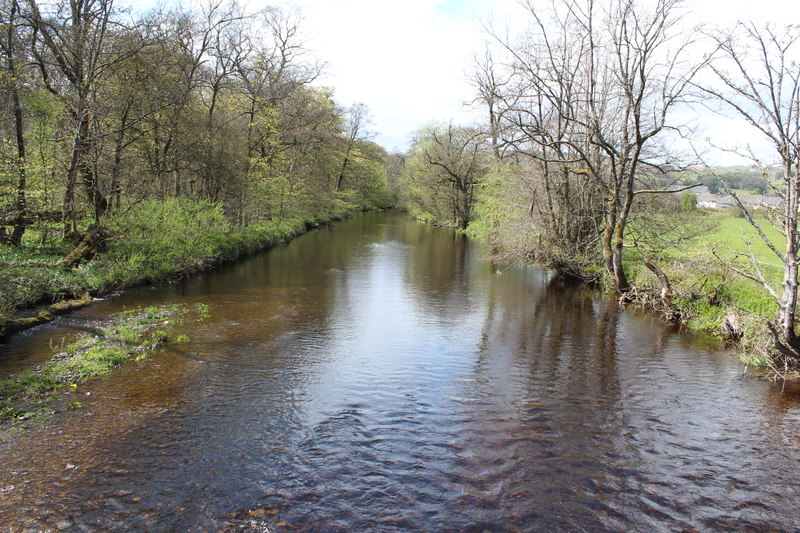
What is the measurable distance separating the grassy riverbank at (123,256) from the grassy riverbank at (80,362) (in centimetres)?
171

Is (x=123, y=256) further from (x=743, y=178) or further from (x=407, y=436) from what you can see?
(x=743, y=178)

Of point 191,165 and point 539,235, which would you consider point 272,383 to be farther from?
point 191,165

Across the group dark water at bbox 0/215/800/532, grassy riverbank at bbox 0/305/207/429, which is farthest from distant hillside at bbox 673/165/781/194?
grassy riverbank at bbox 0/305/207/429

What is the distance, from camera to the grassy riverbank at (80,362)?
6.17m

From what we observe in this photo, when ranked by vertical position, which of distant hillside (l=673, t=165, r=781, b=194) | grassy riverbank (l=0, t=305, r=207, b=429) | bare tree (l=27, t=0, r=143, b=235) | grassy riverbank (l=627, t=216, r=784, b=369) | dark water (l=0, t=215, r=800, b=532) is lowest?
dark water (l=0, t=215, r=800, b=532)

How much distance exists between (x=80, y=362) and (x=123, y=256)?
7828 mm

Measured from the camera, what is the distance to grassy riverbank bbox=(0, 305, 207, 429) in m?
6.17

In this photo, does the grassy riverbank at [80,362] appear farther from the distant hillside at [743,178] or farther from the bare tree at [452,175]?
the bare tree at [452,175]

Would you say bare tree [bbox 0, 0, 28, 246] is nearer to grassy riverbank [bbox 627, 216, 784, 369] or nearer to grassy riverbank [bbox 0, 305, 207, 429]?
grassy riverbank [bbox 0, 305, 207, 429]

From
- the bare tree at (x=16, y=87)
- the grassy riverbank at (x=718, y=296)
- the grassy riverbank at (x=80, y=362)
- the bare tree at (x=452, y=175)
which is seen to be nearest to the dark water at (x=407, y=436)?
the grassy riverbank at (x=80, y=362)

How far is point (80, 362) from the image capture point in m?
7.59

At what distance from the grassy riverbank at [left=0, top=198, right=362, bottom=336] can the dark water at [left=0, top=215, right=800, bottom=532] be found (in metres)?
1.32

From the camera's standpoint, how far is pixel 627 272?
16438mm

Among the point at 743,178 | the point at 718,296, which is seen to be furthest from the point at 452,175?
the point at 743,178
